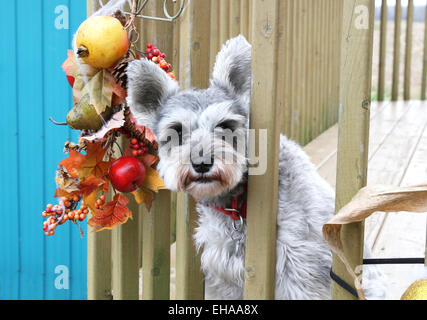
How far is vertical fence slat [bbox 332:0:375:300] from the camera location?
1229 millimetres

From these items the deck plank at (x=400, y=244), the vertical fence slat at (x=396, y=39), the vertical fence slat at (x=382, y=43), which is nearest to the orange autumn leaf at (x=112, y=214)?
the deck plank at (x=400, y=244)

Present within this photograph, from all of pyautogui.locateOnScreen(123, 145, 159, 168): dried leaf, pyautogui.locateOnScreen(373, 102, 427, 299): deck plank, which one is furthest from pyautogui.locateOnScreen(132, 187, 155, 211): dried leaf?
pyautogui.locateOnScreen(373, 102, 427, 299): deck plank

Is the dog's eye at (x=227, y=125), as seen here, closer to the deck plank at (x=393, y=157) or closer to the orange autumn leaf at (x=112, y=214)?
the orange autumn leaf at (x=112, y=214)

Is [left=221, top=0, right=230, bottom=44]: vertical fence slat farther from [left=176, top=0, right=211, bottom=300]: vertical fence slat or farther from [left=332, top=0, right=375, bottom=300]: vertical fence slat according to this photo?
[left=332, top=0, right=375, bottom=300]: vertical fence slat

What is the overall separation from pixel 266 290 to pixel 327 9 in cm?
512

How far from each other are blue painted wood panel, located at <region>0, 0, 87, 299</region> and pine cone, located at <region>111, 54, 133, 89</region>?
1838 mm

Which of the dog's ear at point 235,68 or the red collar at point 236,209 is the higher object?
the dog's ear at point 235,68

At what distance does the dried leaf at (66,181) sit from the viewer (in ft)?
5.03

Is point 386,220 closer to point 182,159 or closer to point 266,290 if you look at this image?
point 266,290

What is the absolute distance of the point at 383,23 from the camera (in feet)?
25.6

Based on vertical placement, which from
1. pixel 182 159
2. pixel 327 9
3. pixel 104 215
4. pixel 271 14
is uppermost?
pixel 327 9

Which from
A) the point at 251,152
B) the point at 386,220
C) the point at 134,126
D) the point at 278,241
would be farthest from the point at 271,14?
the point at 386,220

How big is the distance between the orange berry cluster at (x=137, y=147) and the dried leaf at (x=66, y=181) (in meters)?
0.20

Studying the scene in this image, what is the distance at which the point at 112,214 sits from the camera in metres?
1.59
